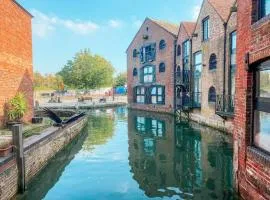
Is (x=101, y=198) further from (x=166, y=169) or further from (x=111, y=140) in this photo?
(x=111, y=140)

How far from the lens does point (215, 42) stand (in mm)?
19578

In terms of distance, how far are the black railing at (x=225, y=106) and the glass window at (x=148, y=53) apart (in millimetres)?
16976

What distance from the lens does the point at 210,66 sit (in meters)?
20.6

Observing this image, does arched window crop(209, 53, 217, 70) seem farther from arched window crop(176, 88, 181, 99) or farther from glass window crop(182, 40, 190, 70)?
arched window crop(176, 88, 181, 99)

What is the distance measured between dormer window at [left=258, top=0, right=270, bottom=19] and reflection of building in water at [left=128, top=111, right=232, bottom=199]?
5.08 metres

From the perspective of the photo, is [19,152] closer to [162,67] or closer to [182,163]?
[182,163]

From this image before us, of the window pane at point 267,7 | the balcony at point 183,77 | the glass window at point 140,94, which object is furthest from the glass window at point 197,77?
the window pane at point 267,7

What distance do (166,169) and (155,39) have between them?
78.6 feet

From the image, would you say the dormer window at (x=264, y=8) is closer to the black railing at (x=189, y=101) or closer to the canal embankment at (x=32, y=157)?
the canal embankment at (x=32, y=157)

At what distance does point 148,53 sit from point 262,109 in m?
28.5

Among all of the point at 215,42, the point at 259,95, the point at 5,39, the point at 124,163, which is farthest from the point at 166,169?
the point at 215,42

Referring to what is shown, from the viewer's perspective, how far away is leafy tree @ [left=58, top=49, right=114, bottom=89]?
50469mm

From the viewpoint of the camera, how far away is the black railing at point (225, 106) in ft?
50.8

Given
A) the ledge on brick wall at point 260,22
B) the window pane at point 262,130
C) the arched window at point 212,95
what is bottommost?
the window pane at point 262,130
